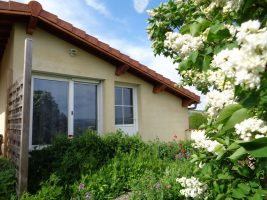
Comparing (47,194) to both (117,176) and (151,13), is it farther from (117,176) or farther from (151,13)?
(151,13)

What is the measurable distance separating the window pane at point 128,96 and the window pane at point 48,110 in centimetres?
236

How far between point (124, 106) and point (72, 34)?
10.6 ft

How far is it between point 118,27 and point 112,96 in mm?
2191

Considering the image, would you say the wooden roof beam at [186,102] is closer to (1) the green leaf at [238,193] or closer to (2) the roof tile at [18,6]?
(2) the roof tile at [18,6]

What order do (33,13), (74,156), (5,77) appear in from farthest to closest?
(5,77) → (33,13) → (74,156)

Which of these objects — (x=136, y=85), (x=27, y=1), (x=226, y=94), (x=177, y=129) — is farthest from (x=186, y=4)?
(x=177, y=129)

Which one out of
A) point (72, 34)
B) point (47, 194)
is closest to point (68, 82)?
point (72, 34)

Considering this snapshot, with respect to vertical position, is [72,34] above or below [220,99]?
above

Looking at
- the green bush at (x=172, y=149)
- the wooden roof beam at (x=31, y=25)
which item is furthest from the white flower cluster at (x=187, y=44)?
the green bush at (x=172, y=149)

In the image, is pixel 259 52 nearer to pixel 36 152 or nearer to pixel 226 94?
pixel 226 94

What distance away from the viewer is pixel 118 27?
7922 millimetres

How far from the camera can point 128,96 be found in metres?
10.0

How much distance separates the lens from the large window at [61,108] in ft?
24.7

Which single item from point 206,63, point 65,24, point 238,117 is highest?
point 65,24
